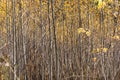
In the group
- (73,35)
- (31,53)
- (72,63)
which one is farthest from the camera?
(73,35)

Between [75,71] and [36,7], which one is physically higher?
[36,7]

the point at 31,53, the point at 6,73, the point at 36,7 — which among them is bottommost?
the point at 6,73

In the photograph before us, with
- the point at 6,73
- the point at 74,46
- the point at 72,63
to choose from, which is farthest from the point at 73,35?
the point at 6,73

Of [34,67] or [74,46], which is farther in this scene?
[74,46]

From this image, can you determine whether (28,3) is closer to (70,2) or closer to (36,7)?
(36,7)

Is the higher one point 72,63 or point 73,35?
point 73,35

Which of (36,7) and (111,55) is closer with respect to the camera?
(111,55)

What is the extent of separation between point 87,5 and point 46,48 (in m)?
1.67

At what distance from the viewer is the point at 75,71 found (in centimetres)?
849

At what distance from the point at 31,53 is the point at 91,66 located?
1.77m

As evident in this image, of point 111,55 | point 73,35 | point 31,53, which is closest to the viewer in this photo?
point 111,55

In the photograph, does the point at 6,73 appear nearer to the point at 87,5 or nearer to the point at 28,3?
the point at 28,3

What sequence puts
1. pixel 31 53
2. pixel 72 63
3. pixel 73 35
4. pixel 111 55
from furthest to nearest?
pixel 73 35, pixel 72 63, pixel 31 53, pixel 111 55

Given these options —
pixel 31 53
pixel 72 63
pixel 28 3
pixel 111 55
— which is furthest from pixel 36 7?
pixel 111 55
